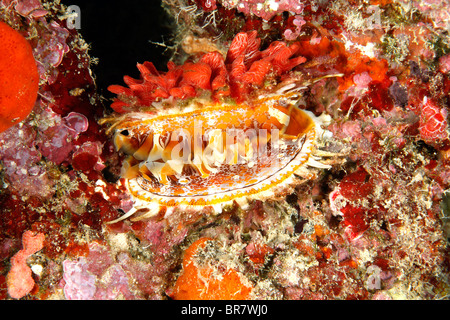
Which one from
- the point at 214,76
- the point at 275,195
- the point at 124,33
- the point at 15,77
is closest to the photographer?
the point at 15,77

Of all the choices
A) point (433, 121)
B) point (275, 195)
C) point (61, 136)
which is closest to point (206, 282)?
point (275, 195)

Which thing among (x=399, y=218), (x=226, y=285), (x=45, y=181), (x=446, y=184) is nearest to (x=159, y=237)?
(x=226, y=285)

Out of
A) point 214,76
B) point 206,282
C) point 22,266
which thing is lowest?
point 206,282

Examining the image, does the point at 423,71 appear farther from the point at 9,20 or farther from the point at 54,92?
the point at 9,20

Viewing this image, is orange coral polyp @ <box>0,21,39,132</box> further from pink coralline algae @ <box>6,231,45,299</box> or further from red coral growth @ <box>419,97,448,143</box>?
red coral growth @ <box>419,97,448,143</box>

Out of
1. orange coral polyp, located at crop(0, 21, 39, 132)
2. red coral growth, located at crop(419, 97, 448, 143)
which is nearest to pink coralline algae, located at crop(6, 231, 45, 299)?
orange coral polyp, located at crop(0, 21, 39, 132)

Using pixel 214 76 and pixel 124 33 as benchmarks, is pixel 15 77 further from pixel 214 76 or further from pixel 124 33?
pixel 124 33

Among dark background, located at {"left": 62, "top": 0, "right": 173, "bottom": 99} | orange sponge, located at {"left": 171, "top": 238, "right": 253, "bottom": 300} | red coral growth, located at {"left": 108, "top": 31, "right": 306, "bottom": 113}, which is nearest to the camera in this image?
red coral growth, located at {"left": 108, "top": 31, "right": 306, "bottom": 113}
